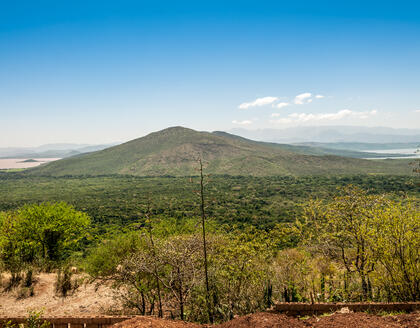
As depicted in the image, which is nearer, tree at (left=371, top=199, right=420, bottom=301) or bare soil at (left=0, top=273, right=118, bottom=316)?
tree at (left=371, top=199, right=420, bottom=301)

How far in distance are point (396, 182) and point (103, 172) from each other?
142 meters

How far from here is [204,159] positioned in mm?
150625

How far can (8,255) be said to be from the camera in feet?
54.1

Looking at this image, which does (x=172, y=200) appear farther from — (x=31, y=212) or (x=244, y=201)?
(x=31, y=212)

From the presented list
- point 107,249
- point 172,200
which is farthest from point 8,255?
point 172,200

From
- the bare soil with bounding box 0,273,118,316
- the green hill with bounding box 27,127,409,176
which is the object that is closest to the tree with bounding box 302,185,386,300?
the bare soil with bounding box 0,273,118,316

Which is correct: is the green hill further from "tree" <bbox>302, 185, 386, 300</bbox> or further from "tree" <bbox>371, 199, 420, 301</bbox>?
"tree" <bbox>371, 199, 420, 301</bbox>

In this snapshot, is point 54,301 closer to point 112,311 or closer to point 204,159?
Answer: point 112,311

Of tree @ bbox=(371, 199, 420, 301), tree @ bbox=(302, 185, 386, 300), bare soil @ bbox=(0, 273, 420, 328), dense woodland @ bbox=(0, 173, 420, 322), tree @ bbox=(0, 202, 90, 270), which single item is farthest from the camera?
→ tree @ bbox=(0, 202, 90, 270)

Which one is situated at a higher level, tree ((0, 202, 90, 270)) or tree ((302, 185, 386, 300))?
tree ((302, 185, 386, 300))

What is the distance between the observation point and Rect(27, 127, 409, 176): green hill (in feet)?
420

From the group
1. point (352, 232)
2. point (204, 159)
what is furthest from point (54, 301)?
point (204, 159)

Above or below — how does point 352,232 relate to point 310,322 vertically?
above

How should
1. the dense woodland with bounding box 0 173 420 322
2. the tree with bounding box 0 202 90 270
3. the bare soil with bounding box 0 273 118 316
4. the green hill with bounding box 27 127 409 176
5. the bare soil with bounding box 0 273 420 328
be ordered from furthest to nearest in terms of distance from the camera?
1. the green hill with bounding box 27 127 409 176
2. the tree with bounding box 0 202 90 270
3. the bare soil with bounding box 0 273 118 316
4. the dense woodland with bounding box 0 173 420 322
5. the bare soil with bounding box 0 273 420 328
